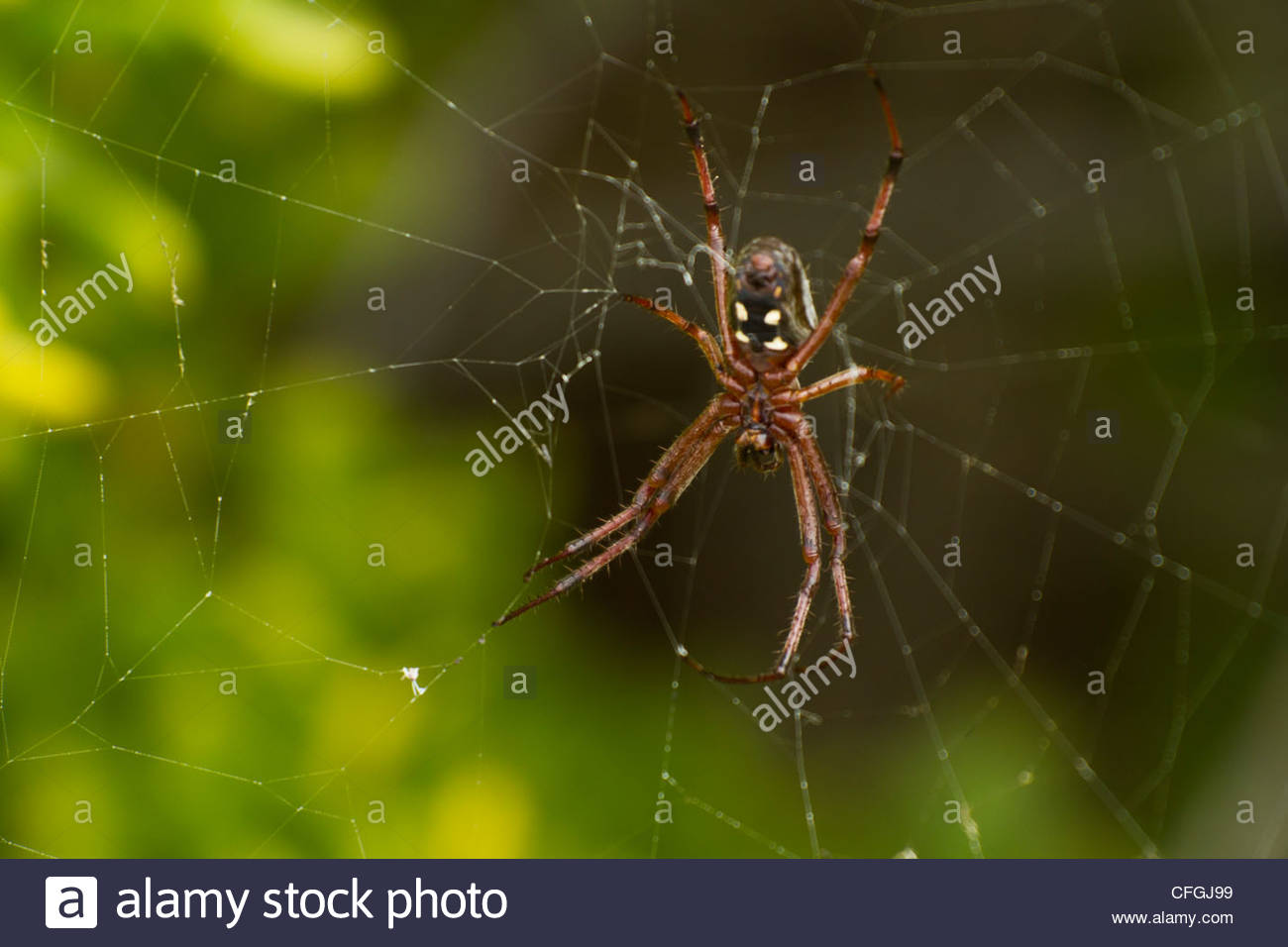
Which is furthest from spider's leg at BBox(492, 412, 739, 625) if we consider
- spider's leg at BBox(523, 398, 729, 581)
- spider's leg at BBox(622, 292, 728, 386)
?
spider's leg at BBox(622, 292, 728, 386)

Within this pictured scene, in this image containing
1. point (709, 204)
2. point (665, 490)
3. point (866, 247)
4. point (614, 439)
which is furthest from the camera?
point (614, 439)

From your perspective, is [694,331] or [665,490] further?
[665,490]

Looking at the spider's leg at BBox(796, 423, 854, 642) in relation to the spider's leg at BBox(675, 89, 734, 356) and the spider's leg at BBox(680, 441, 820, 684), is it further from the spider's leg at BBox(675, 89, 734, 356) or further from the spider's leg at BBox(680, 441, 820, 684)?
the spider's leg at BBox(675, 89, 734, 356)

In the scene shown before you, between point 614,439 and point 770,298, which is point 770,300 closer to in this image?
point 770,298

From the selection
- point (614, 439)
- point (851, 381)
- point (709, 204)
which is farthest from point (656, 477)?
point (709, 204)

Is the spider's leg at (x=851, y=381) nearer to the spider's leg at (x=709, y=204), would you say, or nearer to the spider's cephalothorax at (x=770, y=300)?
the spider's cephalothorax at (x=770, y=300)

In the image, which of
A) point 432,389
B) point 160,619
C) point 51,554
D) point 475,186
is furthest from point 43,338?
point 475,186
